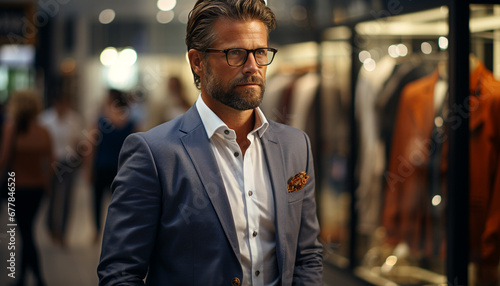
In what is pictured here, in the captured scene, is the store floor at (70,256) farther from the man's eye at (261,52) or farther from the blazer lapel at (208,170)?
the man's eye at (261,52)

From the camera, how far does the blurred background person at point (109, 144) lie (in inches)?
191

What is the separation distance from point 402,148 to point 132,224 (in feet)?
9.79

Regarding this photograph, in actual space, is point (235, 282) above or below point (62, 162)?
above

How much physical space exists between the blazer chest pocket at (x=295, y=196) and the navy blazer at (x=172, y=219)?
5 centimetres

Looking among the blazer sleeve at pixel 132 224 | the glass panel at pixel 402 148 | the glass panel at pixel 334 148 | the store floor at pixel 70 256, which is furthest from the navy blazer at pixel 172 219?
the glass panel at pixel 334 148

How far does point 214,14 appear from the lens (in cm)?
158

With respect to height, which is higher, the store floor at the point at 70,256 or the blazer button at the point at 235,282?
the blazer button at the point at 235,282

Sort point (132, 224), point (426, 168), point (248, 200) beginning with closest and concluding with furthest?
1. point (132, 224)
2. point (248, 200)
3. point (426, 168)

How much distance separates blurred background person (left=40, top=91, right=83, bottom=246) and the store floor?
6.4 inches

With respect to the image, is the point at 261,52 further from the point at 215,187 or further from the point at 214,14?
the point at 215,187

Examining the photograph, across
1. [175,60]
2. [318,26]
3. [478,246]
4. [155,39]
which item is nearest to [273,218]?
[478,246]

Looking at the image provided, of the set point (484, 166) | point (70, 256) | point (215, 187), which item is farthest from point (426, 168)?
point (70, 256)

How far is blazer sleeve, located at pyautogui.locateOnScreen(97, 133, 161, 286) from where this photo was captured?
4.86 feet

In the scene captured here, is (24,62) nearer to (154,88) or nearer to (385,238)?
(154,88)
